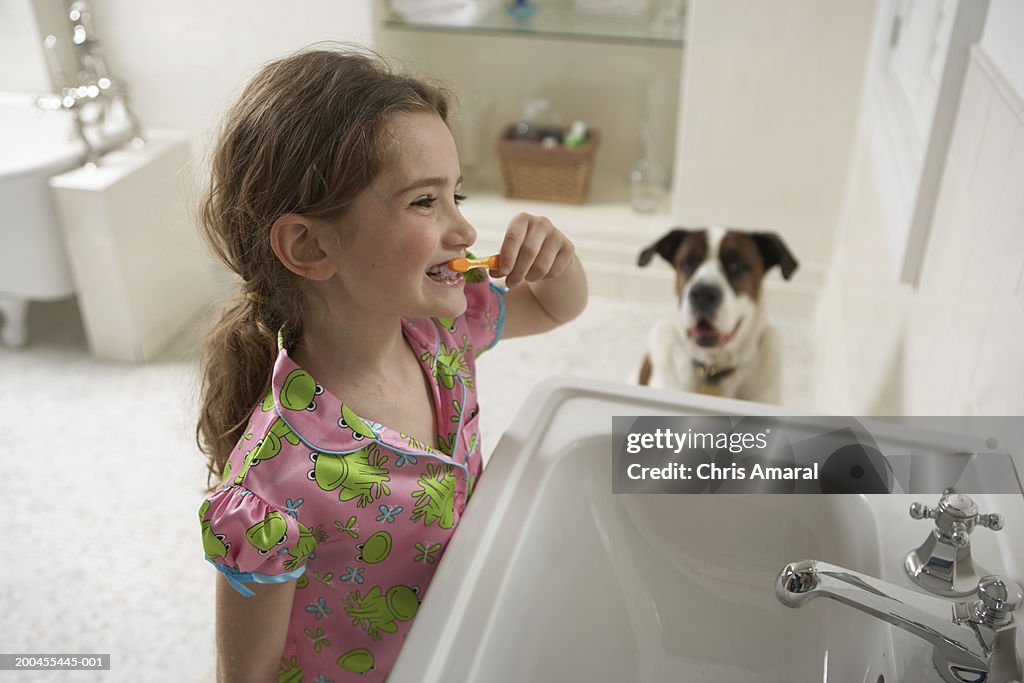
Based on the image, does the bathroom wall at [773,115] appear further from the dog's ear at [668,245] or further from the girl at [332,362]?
the girl at [332,362]

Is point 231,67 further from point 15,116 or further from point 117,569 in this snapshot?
point 117,569

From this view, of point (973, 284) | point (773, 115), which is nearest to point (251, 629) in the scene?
point (973, 284)

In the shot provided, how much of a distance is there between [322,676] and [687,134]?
67.7 inches

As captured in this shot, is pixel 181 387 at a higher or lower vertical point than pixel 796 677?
lower

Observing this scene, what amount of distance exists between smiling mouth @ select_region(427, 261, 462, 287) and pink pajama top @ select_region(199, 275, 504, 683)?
136mm

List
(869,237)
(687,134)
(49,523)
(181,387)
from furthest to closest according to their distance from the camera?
(687,134) < (181,387) < (49,523) < (869,237)

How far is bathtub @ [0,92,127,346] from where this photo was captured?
2051 millimetres

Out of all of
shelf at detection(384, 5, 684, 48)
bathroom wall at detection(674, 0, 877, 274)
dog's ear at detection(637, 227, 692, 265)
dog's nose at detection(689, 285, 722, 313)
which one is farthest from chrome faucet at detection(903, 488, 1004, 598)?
shelf at detection(384, 5, 684, 48)

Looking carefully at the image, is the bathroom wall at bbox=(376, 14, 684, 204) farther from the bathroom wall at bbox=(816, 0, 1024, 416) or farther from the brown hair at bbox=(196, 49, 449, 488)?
the brown hair at bbox=(196, 49, 449, 488)

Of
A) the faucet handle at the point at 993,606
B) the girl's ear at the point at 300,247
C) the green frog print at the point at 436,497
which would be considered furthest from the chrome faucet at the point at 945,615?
the girl's ear at the point at 300,247

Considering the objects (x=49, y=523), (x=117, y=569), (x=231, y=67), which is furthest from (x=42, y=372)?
(x=231, y=67)

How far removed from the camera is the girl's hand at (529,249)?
2.64 feet

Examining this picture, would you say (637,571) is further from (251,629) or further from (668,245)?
(668,245)

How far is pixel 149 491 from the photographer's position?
180cm
